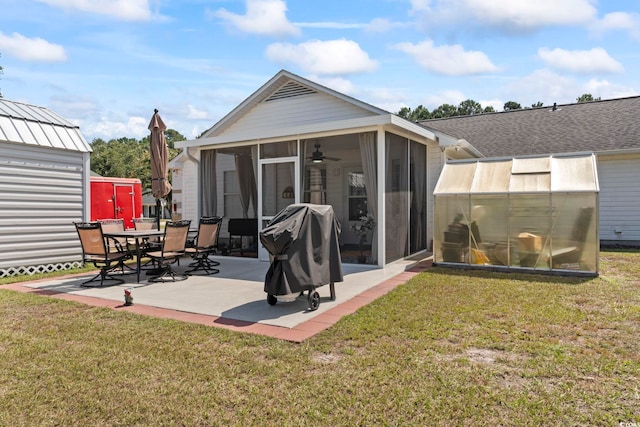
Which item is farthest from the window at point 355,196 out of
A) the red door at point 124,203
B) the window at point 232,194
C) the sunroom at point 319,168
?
→ the red door at point 124,203

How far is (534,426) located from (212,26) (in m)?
10.5

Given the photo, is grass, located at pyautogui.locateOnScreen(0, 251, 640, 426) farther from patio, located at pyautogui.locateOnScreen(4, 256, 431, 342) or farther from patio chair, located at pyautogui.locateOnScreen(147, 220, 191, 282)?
patio chair, located at pyautogui.locateOnScreen(147, 220, 191, 282)

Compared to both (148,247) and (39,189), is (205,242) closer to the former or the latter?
(148,247)

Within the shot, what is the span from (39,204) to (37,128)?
1.53 metres

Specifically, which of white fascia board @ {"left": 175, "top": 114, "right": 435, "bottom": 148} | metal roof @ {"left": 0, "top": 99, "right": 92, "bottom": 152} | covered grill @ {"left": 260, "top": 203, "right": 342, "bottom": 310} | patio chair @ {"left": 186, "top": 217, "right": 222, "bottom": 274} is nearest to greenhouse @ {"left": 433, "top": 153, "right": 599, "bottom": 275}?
white fascia board @ {"left": 175, "top": 114, "right": 435, "bottom": 148}

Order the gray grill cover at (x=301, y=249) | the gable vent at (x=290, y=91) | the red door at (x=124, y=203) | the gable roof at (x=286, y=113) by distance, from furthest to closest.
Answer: the red door at (x=124, y=203) < the gable vent at (x=290, y=91) < the gable roof at (x=286, y=113) < the gray grill cover at (x=301, y=249)

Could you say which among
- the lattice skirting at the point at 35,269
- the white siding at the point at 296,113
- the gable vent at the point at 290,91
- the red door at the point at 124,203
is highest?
the gable vent at the point at 290,91

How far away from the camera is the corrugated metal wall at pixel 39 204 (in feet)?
24.1

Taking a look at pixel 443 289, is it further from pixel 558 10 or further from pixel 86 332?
pixel 558 10

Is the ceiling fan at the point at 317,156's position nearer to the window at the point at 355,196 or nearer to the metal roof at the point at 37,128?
the window at the point at 355,196

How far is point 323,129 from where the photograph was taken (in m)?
8.02

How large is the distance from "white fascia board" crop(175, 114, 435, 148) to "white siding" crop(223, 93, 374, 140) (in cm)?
27

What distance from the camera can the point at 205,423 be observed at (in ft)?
8.20

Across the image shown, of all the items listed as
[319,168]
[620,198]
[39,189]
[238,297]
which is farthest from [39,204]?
[620,198]
